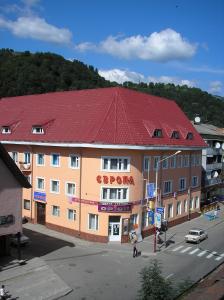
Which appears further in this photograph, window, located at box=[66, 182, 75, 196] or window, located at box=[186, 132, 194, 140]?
window, located at box=[186, 132, 194, 140]

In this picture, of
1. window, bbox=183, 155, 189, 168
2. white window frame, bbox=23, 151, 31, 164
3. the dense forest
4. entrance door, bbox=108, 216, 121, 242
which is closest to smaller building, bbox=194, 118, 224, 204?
window, bbox=183, 155, 189, 168

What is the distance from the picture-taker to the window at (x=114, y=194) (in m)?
40.8

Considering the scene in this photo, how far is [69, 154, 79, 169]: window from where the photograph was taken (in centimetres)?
4291

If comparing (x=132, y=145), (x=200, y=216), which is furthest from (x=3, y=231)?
(x=200, y=216)

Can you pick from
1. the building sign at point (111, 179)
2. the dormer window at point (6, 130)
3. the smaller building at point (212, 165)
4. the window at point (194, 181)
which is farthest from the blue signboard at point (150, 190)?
the smaller building at point (212, 165)

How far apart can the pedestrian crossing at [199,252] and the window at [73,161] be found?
13191 millimetres

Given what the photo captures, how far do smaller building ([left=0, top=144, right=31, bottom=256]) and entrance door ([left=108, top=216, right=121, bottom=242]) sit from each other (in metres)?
12.2

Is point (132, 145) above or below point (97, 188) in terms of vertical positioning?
above

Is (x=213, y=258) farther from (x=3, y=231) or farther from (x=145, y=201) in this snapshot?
(x=3, y=231)

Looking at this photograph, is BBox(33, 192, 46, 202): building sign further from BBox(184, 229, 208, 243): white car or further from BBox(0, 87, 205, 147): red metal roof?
BBox(184, 229, 208, 243): white car

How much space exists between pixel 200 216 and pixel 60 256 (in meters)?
28.1

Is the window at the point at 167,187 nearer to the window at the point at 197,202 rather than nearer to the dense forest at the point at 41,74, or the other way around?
the window at the point at 197,202

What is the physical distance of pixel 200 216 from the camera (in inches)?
2282

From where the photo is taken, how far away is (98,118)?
4353cm
